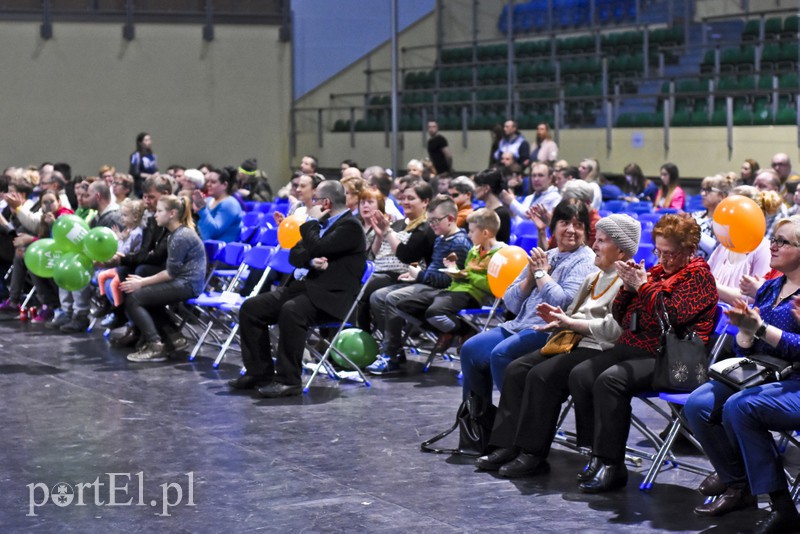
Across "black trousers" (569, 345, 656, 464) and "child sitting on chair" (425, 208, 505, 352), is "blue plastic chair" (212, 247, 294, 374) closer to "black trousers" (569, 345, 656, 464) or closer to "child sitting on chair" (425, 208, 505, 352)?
"child sitting on chair" (425, 208, 505, 352)

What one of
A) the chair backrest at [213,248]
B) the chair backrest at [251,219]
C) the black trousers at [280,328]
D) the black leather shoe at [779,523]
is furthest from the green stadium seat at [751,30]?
the black leather shoe at [779,523]

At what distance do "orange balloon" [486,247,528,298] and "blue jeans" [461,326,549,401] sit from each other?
92 centimetres

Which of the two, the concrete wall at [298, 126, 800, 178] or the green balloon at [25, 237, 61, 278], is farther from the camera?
the concrete wall at [298, 126, 800, 178]

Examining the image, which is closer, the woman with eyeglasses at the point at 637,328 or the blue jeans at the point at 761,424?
the blue jeans at the point at 761,424

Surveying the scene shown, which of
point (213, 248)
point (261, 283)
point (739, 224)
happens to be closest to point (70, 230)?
point (213, 248)

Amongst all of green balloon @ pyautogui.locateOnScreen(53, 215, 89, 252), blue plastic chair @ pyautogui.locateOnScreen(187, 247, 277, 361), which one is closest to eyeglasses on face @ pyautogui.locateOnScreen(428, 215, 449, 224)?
blue plastic chair @ pyautogui.locateOnScreen(187, 247, 277, 361)

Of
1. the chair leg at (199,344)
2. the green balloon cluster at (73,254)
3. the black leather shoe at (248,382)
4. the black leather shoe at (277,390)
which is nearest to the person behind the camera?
the black leather shoe at (277,390)

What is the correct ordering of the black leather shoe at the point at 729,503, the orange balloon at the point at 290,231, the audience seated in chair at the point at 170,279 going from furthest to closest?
the audience seated in chair at the point at 170,279 < the orange balloon at the point at 290,231 < the black leather shoe at the point at 729,503

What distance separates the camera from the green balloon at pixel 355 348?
7.61 m

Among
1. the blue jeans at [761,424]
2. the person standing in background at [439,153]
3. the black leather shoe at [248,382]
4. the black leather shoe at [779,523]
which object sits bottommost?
the black leather shoe at [248,382]

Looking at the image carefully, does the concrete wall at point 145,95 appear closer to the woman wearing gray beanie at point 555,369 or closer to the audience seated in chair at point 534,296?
the audience seated in chair at point 534,296

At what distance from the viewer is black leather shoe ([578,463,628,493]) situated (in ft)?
16.3

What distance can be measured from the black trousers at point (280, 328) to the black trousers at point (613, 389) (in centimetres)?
234

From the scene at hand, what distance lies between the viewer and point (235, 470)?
543cm
